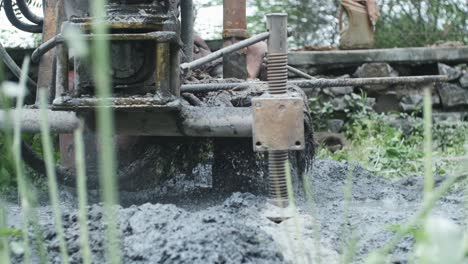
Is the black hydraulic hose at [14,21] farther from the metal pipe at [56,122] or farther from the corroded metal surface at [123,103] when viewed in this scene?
the corroded metal surface at [123,103]

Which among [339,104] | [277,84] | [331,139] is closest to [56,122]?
[277,84]

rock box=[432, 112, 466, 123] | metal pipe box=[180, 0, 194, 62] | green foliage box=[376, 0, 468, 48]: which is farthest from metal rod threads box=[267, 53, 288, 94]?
green foliage box=[376, 0, 468, 48]

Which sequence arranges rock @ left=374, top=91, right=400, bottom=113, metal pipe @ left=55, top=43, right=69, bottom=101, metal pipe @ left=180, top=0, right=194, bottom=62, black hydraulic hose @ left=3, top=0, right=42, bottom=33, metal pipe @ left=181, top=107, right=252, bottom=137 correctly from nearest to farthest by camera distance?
1. metal pipe @ left=55, top=43, right=69, bottom=101
2. metal pipe @ left=181, top=107, right=252, bottom=137
3. metal pipe @ left=180, top=0, right=194, bottom=62
4. black hydraulic hose @ left=3, top=0, right=42, bottom=33
5. rock @ left=374, top=91, right=400, bottom=113

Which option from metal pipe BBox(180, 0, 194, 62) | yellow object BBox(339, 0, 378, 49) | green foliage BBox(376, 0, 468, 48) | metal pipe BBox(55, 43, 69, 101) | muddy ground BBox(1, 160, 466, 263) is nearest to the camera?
muddy ground BBox(1, 160, 466, 263)

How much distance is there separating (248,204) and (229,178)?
497mm

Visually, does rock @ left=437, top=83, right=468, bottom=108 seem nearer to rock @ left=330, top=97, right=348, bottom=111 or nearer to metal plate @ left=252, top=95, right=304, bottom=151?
rock @ left=330, top=97, right=348, bottom=111

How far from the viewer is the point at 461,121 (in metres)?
5.90

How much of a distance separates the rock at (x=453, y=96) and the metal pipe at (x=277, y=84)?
397 centimetres

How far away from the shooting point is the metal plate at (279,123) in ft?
7.52

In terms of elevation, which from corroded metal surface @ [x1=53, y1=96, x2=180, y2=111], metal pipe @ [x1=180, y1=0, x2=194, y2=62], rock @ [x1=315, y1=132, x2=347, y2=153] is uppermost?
metal pipe @ [x1=180, y1=0, x2=194, y2=62]

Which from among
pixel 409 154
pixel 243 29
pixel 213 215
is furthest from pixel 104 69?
pixel 409 154

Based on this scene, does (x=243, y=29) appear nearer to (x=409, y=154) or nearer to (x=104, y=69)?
(x=409, y=154)

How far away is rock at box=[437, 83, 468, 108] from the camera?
20.0 feet

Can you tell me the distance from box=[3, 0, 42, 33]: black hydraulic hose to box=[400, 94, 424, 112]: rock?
3260 millimetres
